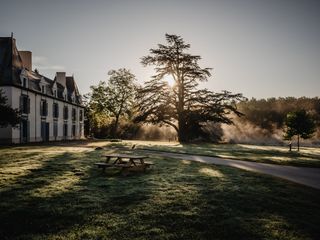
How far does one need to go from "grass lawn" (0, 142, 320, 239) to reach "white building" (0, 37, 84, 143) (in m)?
17.8

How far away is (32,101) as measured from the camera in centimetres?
3431

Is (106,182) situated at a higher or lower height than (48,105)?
lower

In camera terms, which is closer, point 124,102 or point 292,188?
point 292,188

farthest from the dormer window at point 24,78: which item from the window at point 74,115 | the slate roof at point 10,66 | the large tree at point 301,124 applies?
the large tree at point 301,124

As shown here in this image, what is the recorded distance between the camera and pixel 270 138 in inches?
1896

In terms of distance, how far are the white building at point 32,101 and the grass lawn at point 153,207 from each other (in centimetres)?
1782

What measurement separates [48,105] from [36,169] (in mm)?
29862

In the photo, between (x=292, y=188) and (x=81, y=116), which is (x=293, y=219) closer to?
(x=292, y=188)

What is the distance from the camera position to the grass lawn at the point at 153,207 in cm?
533

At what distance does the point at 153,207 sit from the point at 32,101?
32.1 m

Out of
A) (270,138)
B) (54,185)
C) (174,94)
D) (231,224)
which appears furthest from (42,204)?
(270,138)

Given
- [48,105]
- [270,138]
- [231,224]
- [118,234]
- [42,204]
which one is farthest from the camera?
[270,138]

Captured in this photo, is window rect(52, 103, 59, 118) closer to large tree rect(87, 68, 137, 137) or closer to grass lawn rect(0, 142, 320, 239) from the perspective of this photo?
large tree rect(87, 68, 137, 137)

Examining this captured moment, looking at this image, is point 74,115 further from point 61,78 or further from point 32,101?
point 32,101
